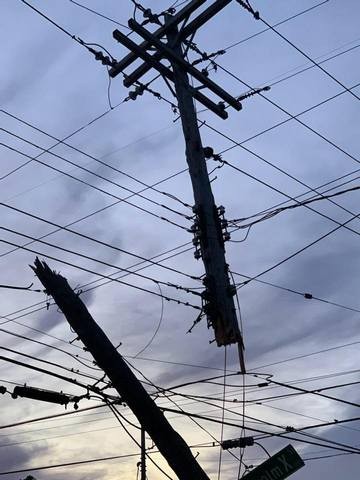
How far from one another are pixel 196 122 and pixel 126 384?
645cm

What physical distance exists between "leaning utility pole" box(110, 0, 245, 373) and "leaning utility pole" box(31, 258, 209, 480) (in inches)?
93.7

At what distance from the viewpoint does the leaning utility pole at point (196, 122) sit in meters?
12.6

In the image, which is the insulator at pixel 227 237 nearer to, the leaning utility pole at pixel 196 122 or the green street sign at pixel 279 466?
the leaning utility pole at pixel 196 122

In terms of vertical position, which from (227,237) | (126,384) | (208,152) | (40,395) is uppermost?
(208,152)

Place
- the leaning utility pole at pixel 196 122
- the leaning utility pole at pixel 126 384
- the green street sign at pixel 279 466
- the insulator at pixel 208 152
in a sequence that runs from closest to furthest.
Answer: the green street sign at pixel 279 466
the leaning utility pole at pixel 126 384
the leaning utility pole at pixel 196 122
the insulator at pixel 208 152

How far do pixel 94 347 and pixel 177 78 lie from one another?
7.03 m

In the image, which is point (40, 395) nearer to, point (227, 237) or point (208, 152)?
point (227, 237)

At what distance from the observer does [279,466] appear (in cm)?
944

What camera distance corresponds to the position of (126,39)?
13.8 m

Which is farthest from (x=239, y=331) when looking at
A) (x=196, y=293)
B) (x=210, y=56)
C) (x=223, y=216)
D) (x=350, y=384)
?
(x=350, y=384)

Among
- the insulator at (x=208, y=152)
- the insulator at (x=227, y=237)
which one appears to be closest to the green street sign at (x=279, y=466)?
the insulator at (x=227, y=237)

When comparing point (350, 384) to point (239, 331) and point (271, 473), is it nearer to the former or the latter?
point (239, 331)

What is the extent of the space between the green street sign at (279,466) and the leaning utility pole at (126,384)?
140 cm

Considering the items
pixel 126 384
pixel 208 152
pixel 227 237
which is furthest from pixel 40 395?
pixel 208 152
